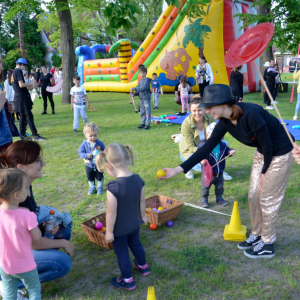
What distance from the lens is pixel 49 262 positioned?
9.17ft

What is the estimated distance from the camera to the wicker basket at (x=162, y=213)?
3.98 metres

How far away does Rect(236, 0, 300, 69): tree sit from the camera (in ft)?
48.4

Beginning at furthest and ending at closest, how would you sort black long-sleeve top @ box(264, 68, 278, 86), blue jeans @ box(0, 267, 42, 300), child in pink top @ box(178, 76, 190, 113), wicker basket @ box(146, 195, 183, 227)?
black long-sleeve top @ box(264, 68, 278, 86) < child in pink top @ box(178, 76, 190, 113) < wicker basket @ box(146, 195, 183, 227) < blue jeans @ box(0, 267, 42, 300)

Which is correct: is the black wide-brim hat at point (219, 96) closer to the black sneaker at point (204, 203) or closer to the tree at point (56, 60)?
the black sneaker at point (204, 203)

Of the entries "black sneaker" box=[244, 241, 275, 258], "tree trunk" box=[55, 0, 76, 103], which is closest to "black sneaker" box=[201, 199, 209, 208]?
"black sneaker" box=[244, 241, 275, 258]

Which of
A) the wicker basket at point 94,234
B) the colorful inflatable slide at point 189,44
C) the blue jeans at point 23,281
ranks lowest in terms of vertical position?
the wicker basket at point 94,234

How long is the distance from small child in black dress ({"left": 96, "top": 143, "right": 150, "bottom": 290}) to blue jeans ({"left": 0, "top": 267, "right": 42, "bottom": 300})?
0.70 m

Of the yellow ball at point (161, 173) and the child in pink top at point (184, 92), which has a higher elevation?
the child in pink top at point (184, 92)

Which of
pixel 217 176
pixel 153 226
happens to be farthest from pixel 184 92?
pixel 153 226

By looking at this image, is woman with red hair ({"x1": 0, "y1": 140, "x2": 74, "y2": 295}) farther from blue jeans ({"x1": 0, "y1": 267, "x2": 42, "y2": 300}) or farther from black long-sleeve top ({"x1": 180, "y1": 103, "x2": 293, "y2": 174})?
black long-sleeve top ({"x1": 180, "y1": 103, "x2": 293, "y2": 174})

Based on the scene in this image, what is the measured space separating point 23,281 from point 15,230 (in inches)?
18.6

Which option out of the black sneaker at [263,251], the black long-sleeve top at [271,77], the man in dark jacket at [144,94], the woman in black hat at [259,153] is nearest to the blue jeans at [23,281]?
the woman in black hat at [259,153]

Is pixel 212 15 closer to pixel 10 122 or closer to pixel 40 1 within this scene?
pixel 40 1

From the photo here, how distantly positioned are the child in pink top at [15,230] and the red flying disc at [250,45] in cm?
220
